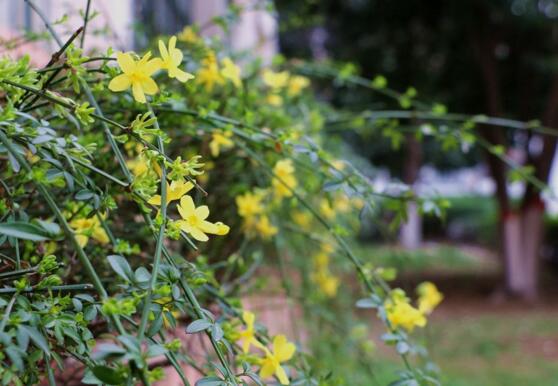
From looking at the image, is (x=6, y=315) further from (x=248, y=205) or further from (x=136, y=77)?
(x=248, y=205)

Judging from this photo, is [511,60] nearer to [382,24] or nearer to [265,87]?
[382,24]

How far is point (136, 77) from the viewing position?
0.55m

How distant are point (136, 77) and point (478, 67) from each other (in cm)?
607

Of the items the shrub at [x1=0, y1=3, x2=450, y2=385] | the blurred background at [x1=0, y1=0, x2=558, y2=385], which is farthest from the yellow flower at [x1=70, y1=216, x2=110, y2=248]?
the blurred background at [x1=0, y1=0, x2=558, y2=385]

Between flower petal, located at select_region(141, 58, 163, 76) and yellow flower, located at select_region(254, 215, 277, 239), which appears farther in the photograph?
yellow flower, located at select_region(254, 215, 277, 239)

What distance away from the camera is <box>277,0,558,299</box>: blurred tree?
19.2 ft

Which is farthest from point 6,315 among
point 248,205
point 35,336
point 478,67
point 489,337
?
point 478,67

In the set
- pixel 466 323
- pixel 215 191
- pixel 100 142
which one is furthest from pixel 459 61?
pixel 100 142

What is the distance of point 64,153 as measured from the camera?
50 centimetres

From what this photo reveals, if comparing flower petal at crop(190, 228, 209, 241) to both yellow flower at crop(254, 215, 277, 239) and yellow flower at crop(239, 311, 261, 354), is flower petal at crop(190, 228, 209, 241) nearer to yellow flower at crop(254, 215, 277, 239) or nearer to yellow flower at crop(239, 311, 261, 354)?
yellow flower at crop(239, 311, 261, 354)

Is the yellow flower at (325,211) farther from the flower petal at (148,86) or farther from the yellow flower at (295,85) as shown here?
the flower petal at (148,86)

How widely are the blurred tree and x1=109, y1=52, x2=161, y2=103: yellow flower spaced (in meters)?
5.33

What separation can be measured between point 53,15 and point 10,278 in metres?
1.75

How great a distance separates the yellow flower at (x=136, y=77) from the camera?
1.76ft
